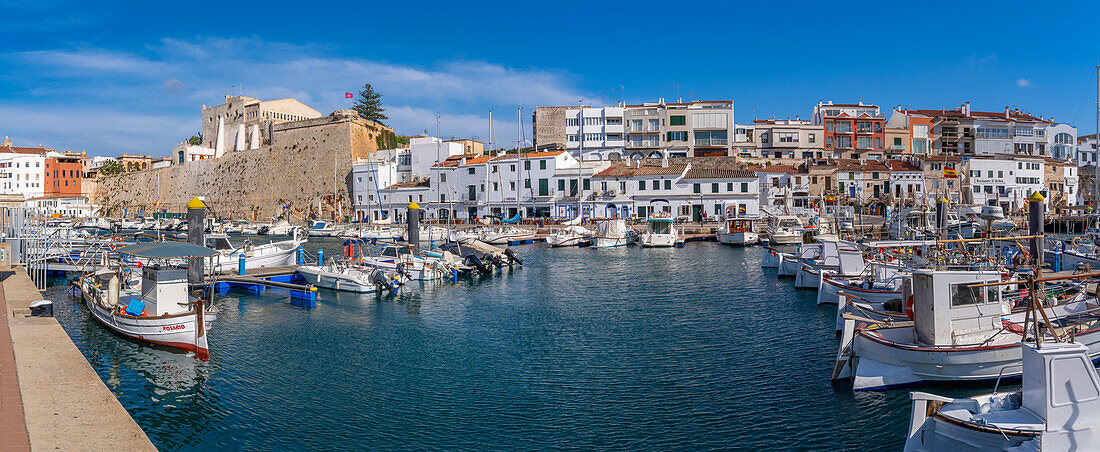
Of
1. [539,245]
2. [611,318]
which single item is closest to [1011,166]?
[539,245]

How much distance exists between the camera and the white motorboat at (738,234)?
52.2m

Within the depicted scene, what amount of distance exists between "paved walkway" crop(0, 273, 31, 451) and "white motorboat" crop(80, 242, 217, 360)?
4546mm

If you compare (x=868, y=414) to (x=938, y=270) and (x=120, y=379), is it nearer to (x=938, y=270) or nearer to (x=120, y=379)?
(x=938, y=270)

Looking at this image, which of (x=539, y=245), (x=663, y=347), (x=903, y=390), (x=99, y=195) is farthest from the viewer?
(x=99, y=195)

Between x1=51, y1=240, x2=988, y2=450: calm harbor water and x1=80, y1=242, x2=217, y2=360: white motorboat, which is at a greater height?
x1=80, y1=242, x2=217, y2=360: white motorboat

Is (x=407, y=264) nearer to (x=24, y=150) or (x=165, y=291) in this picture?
(x=165, y=291)

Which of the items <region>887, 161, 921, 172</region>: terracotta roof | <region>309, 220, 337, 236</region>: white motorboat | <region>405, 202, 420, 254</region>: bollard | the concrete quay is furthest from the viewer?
<region>309, 220, 337, 236</region>: white motorboat

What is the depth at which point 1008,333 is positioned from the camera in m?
14.4

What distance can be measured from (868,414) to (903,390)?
1.68m

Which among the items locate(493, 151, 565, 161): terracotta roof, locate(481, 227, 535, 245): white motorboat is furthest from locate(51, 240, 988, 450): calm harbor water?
locate(493, 151, 565, 161): terracotta roof

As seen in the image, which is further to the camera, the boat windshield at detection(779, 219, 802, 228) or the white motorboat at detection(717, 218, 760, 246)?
the boat windshield at detection(779, 219, 802, 228)

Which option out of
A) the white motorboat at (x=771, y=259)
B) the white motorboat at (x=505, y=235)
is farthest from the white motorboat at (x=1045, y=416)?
the white motorboat at (x=505, y=235)

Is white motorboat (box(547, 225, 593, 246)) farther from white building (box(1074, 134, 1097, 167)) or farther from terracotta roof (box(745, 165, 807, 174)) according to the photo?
white building (box(1074, 134, 1097, 167))

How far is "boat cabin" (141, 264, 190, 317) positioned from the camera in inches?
717
